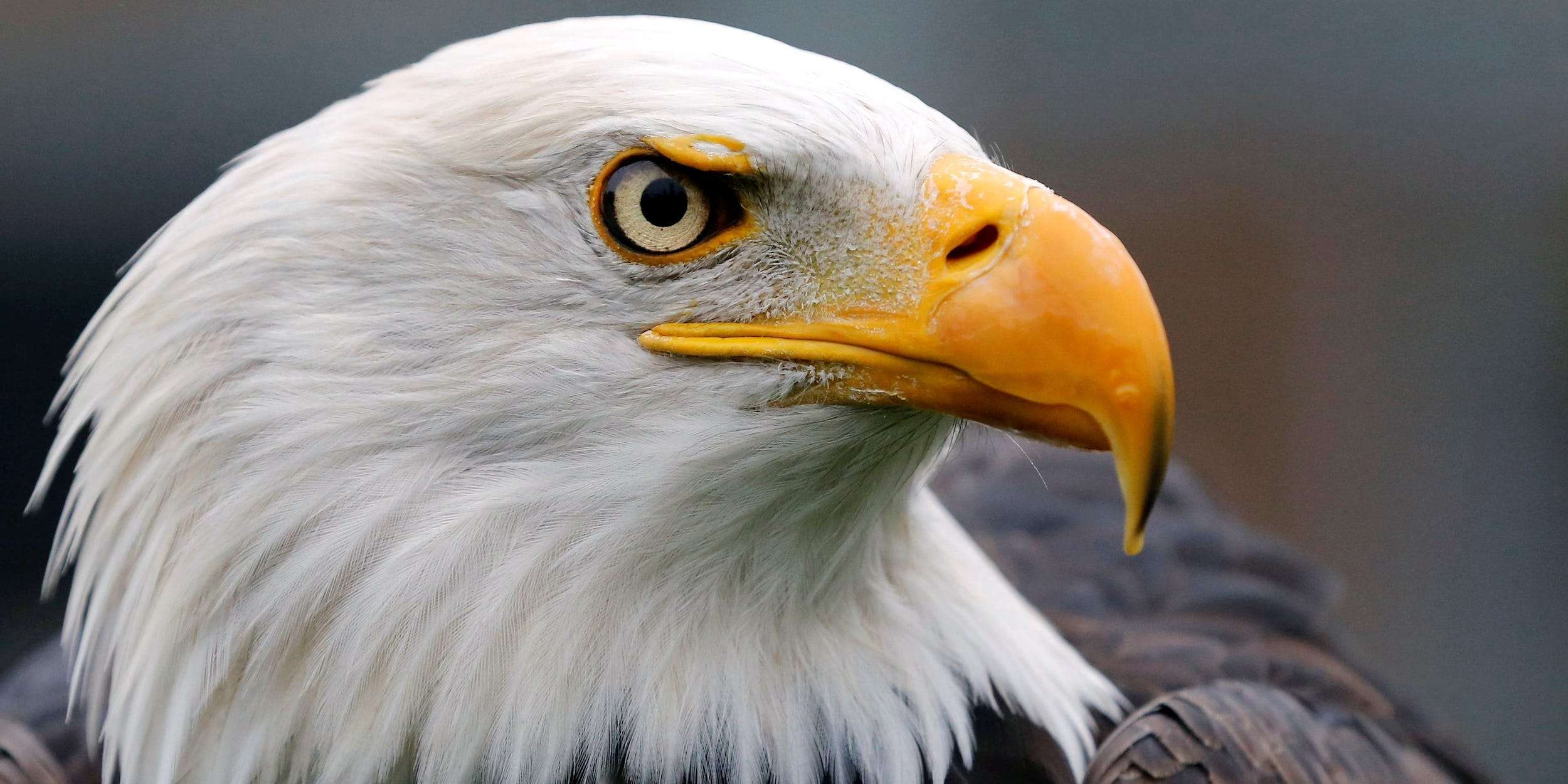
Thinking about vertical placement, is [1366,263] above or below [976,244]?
below

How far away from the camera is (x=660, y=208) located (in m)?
0.91

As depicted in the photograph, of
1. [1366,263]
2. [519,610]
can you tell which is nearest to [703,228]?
[519,610]

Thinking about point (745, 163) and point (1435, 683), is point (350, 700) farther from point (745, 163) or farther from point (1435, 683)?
point (1435, 683)

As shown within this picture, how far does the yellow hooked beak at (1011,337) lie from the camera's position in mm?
812

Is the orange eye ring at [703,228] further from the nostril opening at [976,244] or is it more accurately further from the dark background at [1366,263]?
the dark background at [1366,263]

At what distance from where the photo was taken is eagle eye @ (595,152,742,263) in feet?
2.97

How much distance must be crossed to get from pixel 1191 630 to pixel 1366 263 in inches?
116

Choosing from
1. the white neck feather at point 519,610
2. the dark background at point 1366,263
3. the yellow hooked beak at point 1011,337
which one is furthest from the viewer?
the dark background at point 1366,263

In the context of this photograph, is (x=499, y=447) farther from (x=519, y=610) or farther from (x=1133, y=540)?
(x=1133, y=540)

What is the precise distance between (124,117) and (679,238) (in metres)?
2.33

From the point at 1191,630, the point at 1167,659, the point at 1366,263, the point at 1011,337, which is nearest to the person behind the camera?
the point at 1011,337

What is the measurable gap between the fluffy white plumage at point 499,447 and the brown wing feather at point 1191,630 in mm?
339

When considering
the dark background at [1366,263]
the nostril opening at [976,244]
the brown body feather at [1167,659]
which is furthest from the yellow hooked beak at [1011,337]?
the dark background at [1366,263]

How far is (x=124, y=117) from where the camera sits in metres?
2.68
